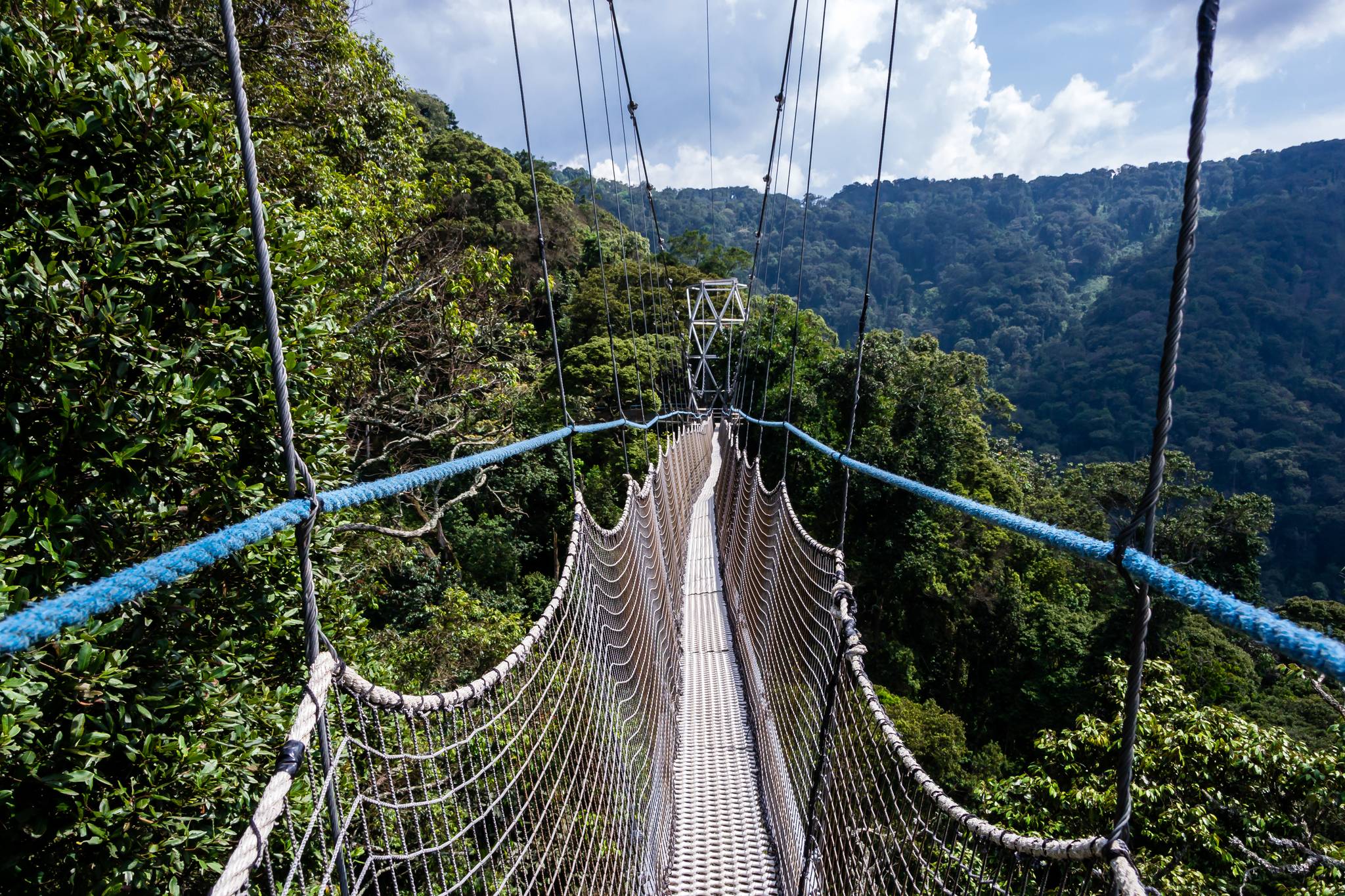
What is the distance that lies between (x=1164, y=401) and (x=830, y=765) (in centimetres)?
181

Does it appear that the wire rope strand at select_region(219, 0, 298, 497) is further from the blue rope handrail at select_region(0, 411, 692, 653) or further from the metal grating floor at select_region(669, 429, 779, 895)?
the metal grating floor at select_region(669, 429, 779, 895)

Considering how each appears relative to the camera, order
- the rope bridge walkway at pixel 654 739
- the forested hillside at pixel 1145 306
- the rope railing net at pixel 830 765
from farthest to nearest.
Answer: the forested hillside at pixel 1145 306
the rope railing net at pixel 830 765
the rope bridge walkway at pixel 654 739

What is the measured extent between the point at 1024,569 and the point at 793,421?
4691mm

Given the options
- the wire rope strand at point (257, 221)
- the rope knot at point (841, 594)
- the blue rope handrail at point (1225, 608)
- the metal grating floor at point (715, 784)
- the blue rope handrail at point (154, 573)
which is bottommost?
the metal grating floor at point (715, 784)

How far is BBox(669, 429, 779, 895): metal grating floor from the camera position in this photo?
2250 millimetres

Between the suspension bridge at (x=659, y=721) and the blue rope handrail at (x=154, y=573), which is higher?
the blue rope handrail at (x=154, y=573)

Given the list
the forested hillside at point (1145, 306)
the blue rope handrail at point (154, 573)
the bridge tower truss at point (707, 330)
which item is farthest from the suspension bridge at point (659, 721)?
the bridge tower truss at point (707, 330)

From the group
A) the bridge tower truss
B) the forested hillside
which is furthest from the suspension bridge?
the bridge tower truss

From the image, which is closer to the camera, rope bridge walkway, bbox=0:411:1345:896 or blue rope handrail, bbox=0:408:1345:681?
blue rope handrail, bbox=0:408:1345:681

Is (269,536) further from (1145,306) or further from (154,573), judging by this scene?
(1145,306)

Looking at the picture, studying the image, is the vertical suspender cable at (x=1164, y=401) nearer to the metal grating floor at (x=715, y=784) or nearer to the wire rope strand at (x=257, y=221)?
the wire rope strand at (x=257, y=221)

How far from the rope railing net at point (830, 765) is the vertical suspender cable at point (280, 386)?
2.33 feet

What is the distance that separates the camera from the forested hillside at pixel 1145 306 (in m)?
23.4

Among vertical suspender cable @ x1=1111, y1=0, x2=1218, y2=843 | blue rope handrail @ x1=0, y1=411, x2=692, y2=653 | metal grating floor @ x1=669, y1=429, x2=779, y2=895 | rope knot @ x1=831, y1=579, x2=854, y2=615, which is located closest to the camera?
blue rope handrail @ x1=0, y1=411, x2=692, y2=653
